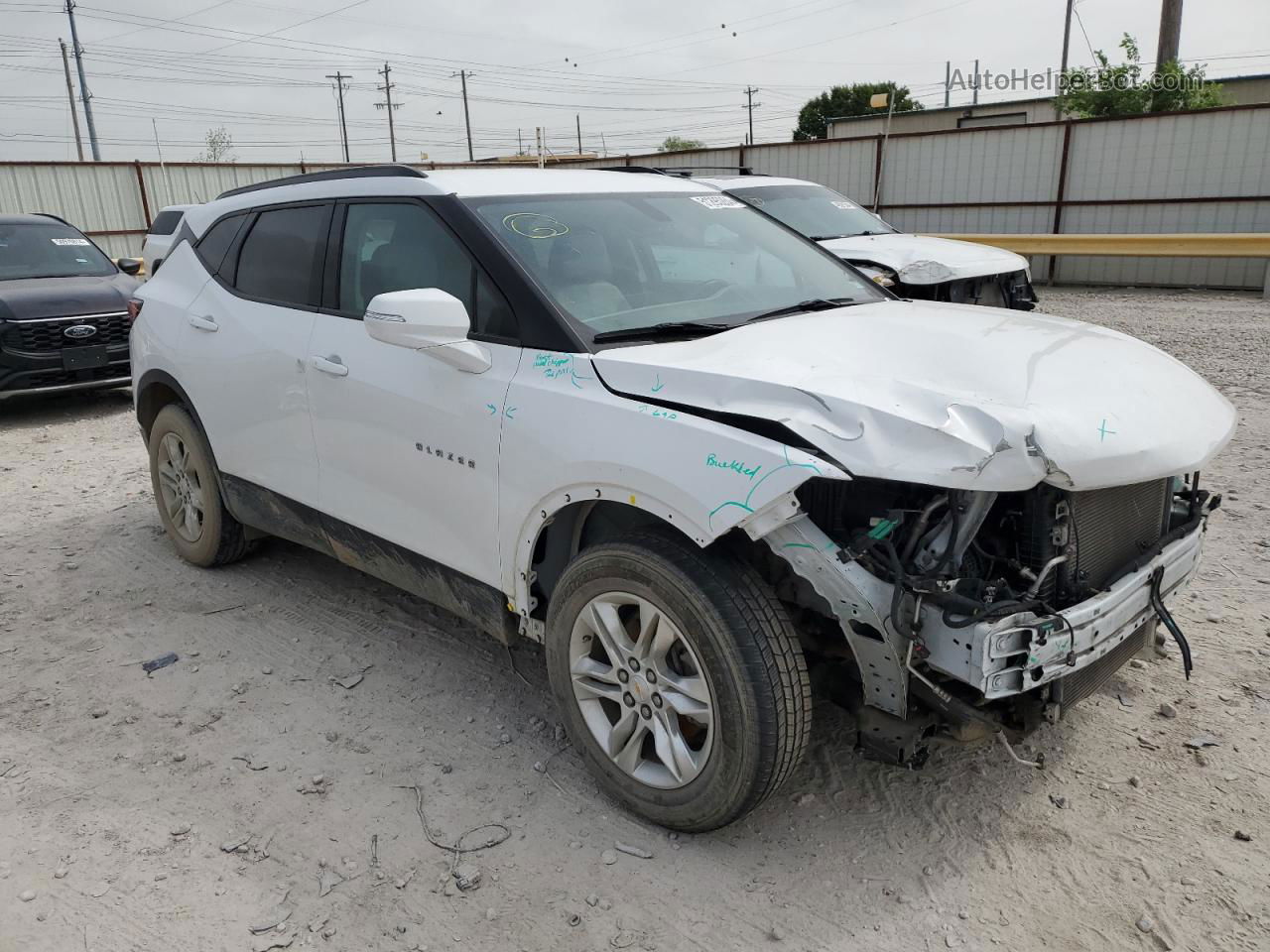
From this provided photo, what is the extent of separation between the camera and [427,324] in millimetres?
2910

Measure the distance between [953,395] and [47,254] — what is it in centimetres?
999

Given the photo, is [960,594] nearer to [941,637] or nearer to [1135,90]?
[941,637]

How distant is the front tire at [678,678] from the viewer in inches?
98.1

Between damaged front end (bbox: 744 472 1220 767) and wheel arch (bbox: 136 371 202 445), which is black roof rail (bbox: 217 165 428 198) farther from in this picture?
damaged front end (bbox: 744 472 1220 767)

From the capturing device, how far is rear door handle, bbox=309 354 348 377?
140 inches

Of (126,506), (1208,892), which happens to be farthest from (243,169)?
(1208,892)

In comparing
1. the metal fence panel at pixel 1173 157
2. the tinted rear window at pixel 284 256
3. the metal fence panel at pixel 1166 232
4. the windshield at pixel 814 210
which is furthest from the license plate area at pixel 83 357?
the metal fence panel at pixel 1173 157

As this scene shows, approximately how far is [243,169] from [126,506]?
18.6m

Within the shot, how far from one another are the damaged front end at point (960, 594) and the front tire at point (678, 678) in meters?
0.20

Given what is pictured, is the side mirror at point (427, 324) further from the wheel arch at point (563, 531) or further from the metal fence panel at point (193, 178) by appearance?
the metal fence panel at point (193, 178)

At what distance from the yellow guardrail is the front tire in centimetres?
1400

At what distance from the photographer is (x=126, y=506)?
603 centimetres

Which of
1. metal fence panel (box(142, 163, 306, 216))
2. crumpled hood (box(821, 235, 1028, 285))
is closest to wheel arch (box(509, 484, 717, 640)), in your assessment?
crumpled hood (box(821, 235, 1028, 285))

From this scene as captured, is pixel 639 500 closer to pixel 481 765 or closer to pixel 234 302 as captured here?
pixel 481 765
